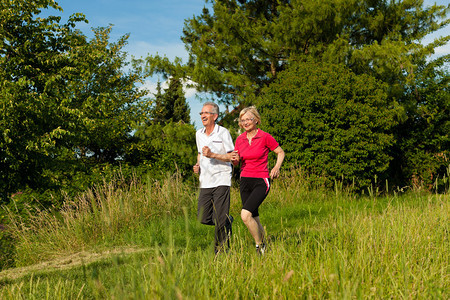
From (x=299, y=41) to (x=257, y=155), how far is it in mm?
11710

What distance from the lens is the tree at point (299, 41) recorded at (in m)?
14.9

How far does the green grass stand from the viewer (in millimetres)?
2402

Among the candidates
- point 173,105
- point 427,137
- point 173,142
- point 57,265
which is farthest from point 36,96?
point 173,105

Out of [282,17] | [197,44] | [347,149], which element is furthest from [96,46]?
[347,149]

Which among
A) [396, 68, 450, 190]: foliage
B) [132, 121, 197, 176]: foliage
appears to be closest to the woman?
[132, 121, 197, 176]: foliage

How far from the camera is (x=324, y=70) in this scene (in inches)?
533

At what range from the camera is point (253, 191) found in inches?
199

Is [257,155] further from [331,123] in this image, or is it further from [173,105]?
[173,105]

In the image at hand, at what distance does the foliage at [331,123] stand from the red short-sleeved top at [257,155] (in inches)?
301

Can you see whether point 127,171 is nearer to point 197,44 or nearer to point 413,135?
point 197,44

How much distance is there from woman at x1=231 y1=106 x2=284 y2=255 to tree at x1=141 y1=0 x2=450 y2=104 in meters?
10.2

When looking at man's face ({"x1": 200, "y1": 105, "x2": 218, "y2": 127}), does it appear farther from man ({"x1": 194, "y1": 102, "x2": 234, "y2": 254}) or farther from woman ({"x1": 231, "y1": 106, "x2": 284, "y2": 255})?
woman ({"x1": 231, "y1": 106, "x2": 284, "y2": 255})

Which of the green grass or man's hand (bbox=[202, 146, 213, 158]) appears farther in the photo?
man's hand (bbox=[202, 146, 213, 158])

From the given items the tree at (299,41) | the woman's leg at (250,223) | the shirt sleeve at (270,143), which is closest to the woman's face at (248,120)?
the shirt sleeve at (270,143)
